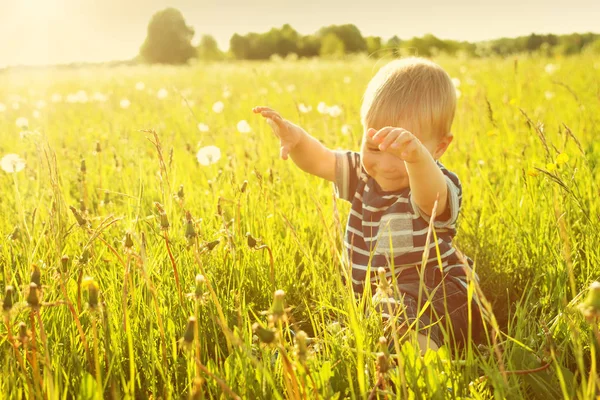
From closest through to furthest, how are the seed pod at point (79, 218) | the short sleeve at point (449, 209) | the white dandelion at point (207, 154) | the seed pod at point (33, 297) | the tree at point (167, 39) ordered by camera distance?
the seed pod at point (33, 297)
the seed pod at point (79, 218)
the short sleeve at point (449, 209)
the white dandelion at point (207, 154)
the tree at point (167, 39)

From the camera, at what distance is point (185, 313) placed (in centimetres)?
143

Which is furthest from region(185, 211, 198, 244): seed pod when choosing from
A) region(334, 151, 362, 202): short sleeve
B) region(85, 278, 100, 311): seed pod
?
region(334, 151, 362, 202): short sleeve

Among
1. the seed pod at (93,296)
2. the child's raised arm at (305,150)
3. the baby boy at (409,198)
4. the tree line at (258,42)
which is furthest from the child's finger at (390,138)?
the tree line at (258,42)

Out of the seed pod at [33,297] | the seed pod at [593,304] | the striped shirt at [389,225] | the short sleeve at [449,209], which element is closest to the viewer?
the seed pod at [593,304]

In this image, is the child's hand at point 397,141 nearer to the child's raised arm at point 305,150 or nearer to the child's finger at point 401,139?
the child's finger at point 401,139

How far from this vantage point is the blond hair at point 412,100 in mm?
1761

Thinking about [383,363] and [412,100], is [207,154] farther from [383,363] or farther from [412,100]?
[383,363]

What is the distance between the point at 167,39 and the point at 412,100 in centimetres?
8086

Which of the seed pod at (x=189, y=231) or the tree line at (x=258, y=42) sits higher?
the tree line at (x=258, y=42)

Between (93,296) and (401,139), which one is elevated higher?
(401,139)

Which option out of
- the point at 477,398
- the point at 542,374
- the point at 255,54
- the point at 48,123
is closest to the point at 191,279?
the point at 477,398

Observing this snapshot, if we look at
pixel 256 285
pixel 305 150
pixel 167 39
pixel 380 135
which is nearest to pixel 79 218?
pixel 256 285

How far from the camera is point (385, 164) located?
1862mm

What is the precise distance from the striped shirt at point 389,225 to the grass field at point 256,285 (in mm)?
112
